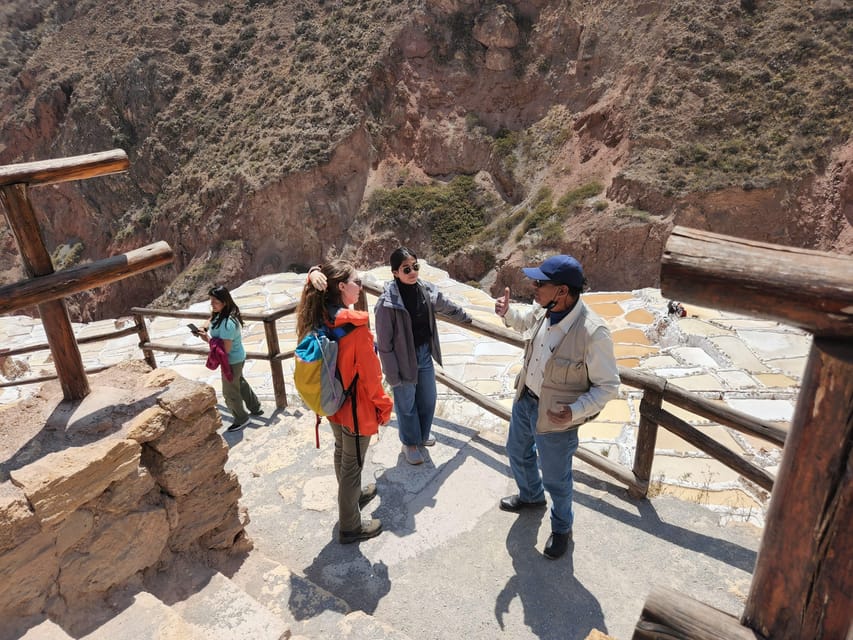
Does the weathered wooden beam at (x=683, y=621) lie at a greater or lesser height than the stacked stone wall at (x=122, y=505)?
greater

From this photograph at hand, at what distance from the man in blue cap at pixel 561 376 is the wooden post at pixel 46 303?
224cm

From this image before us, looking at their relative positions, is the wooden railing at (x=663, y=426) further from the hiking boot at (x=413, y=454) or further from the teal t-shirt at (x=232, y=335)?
the teal t-shirt at (x=232, y=335)

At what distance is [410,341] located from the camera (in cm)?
355

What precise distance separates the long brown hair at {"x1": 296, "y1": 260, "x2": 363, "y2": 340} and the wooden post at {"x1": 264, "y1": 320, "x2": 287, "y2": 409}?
2.05m

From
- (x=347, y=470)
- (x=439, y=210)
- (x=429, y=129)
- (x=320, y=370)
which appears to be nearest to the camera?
(x=320, y=370)

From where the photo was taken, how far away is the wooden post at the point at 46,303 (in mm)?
2336

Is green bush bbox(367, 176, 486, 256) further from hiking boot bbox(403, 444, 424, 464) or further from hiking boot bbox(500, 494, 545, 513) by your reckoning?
hiking boot bbox(500, 494, 545, 513)

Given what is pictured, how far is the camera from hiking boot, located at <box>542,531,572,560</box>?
2.93 metres

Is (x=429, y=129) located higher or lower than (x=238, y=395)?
higher

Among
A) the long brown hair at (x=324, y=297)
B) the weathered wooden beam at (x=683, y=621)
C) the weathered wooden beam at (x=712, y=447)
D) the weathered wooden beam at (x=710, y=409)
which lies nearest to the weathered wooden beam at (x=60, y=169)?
the long brown hair at (x=324, y=297)

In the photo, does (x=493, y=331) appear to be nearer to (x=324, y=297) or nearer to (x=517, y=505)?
(x=517, y=505)

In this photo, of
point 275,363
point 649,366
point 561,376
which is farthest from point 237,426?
point 649,366

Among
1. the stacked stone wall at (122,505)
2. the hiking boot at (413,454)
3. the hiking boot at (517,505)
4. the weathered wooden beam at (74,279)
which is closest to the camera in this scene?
the stacked stone wall at (122,505)

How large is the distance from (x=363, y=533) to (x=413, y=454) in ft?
2.64
